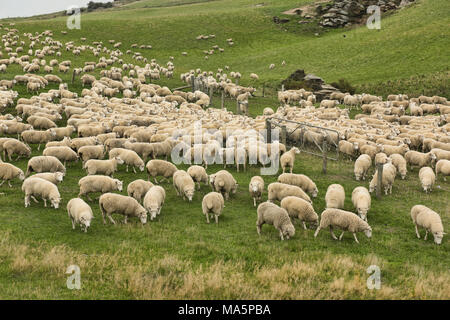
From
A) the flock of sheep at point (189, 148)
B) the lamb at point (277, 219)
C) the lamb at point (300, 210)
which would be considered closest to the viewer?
the lamb at point (277, 219)

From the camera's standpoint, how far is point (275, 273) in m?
9.76

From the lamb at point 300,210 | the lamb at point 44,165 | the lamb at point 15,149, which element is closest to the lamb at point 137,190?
the lamb at point 44,165

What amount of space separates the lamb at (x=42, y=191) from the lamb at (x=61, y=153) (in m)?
4.07

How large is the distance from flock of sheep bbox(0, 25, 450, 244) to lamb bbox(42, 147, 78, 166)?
0.04m

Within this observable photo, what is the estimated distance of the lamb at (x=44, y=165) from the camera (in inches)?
644

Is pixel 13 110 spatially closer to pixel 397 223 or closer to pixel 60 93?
pixel 60 93

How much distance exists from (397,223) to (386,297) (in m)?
5.58

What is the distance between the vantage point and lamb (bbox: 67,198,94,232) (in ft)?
39.3

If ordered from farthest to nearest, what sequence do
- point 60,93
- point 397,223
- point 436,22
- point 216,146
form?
point 436,22, point 60,93, point 216,146, point 397,223

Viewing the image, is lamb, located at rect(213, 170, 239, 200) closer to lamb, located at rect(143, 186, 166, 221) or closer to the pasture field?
the pasture field

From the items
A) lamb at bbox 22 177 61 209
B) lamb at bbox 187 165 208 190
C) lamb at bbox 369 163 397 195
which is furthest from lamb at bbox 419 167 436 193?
lamb at bbox 22 177 61 209

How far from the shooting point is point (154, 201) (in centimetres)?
1359

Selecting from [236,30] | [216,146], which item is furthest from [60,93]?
[236,30]

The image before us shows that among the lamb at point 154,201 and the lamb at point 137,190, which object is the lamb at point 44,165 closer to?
the lamb at point 137,190
